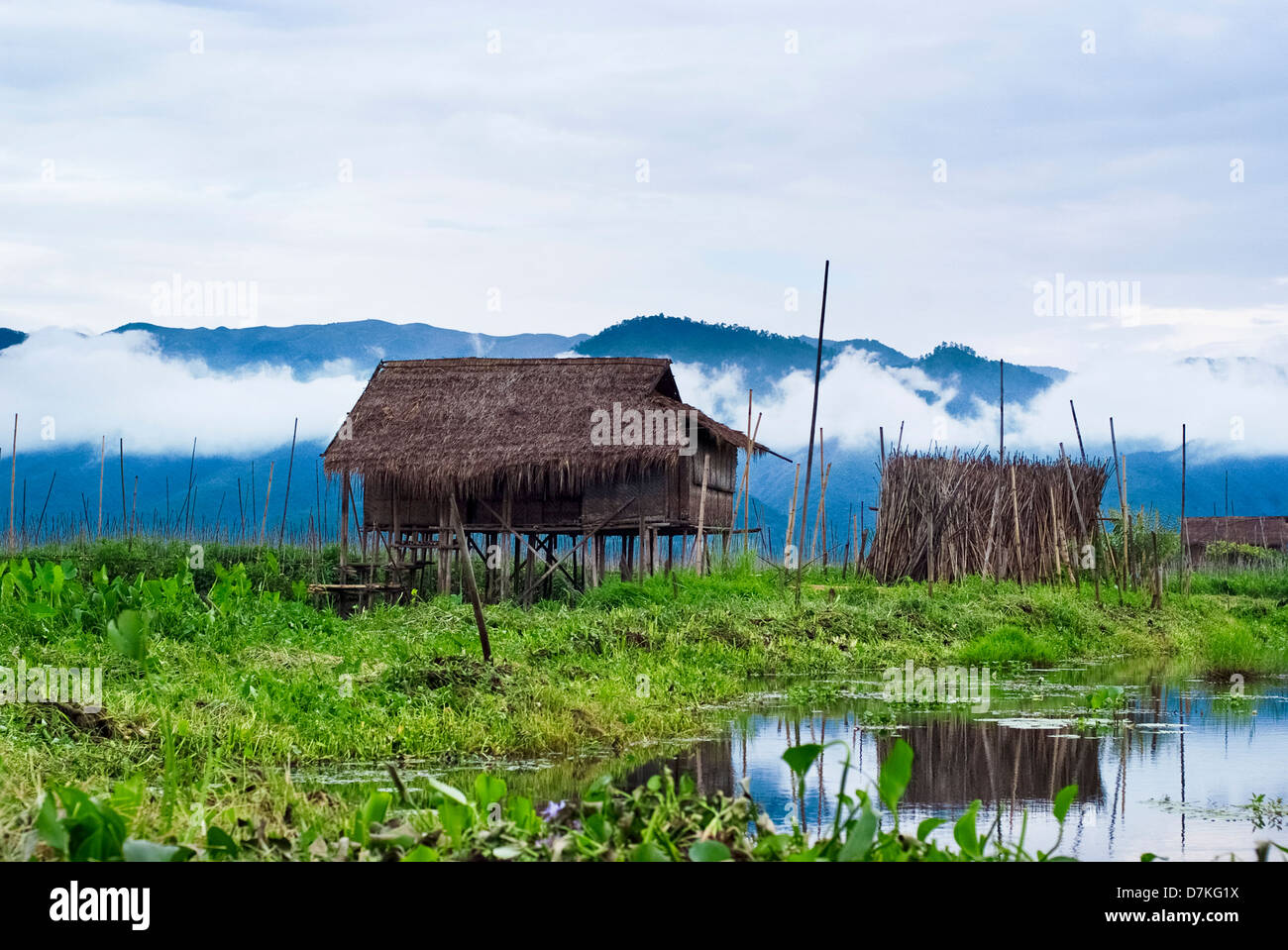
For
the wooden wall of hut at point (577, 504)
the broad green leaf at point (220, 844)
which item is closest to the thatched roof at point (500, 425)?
the wooden wall of hut at point (577, 504)

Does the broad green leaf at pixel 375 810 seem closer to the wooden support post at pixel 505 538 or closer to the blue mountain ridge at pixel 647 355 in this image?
the wooden support post at pixel 505 538

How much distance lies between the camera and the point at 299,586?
14531 millimetres

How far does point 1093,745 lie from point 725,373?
7915 centimetres

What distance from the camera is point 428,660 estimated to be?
9.38m

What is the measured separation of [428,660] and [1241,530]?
4057 cm

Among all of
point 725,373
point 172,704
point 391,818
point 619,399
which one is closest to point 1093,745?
point 391,818

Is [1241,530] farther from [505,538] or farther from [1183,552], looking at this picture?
[505,538]

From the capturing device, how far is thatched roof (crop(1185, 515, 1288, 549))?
1690 inches

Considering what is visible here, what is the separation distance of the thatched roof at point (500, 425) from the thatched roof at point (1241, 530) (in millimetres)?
27895

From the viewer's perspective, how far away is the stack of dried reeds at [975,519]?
69.5ft

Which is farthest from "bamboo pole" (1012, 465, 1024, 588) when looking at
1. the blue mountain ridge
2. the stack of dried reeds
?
the blue mountain ridge

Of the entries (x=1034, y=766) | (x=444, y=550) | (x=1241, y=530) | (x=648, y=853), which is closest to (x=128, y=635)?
(x=648, y=853)
